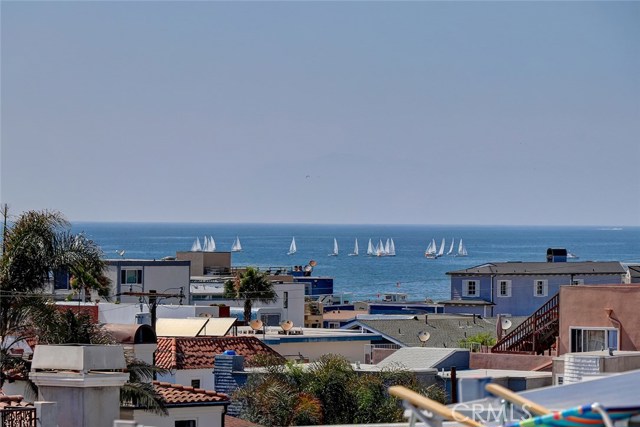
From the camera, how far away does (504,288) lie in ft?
332

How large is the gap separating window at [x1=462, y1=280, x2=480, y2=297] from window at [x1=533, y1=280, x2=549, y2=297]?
4.27 meters

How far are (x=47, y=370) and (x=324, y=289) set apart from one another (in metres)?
155

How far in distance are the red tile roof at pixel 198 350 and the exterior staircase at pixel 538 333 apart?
739cm

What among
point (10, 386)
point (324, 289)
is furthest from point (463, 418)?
Answer: point (324, 289)

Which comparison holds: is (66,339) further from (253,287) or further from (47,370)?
(253,287)

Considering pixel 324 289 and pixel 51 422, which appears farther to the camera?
pixel 324 289

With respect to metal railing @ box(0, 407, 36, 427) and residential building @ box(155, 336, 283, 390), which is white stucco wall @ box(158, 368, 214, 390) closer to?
residential building @ box(155, 336, 283, 390)

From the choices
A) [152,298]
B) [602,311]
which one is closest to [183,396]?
[602,311]

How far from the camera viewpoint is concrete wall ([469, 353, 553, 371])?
42344 mm

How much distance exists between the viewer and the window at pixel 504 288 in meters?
101

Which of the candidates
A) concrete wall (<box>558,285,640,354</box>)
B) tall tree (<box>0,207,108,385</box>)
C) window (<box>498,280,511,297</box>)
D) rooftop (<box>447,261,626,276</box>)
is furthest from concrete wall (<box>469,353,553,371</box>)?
window (<box>498,280,511,297</box>)

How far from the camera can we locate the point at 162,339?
46875mm

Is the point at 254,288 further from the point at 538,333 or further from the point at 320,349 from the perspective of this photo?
the point at 538,333

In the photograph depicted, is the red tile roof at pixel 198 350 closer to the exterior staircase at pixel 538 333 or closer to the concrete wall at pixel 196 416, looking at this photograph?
the exterior staircase at pixel 538 333
